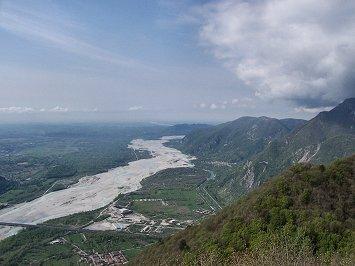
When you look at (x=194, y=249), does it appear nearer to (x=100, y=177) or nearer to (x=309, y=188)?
(x=309, y=188)

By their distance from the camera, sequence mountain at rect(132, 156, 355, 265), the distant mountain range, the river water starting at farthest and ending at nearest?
the distant mountain range
the river water
mountain at rect(132, 156, 355, 265)

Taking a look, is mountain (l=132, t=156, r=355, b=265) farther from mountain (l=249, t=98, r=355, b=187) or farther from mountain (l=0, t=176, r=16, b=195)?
mountain (l=249, t=98, r=355, b=187)

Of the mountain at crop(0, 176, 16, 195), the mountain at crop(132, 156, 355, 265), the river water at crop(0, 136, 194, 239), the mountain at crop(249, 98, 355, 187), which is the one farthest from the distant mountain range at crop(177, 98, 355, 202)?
the mountain at crop(132, 156, 355, 265)

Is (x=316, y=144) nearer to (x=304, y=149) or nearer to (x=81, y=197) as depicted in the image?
(x=304, y=149)

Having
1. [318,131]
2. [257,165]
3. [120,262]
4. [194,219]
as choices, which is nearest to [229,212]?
[120,262]

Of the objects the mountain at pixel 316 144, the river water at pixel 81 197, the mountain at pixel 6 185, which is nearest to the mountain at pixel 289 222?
the river water at pixel 81 197

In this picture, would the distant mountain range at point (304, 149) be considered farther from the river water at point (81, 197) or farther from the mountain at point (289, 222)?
the mountain at point (289, 222)

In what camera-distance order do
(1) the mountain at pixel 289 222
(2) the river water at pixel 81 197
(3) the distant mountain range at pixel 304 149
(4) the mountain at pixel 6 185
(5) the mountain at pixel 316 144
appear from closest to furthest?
(1) the mountain at pixel 289 222, (2) the river water at pixel 81 197, (4) the mountain at pixel 6 185, (3) the distant mountain range at pixel 304 149, (5) the mountain at pixel 316 144

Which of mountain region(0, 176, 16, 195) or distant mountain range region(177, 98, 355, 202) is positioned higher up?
distant mountain range region(177, 98, 355, 202)
